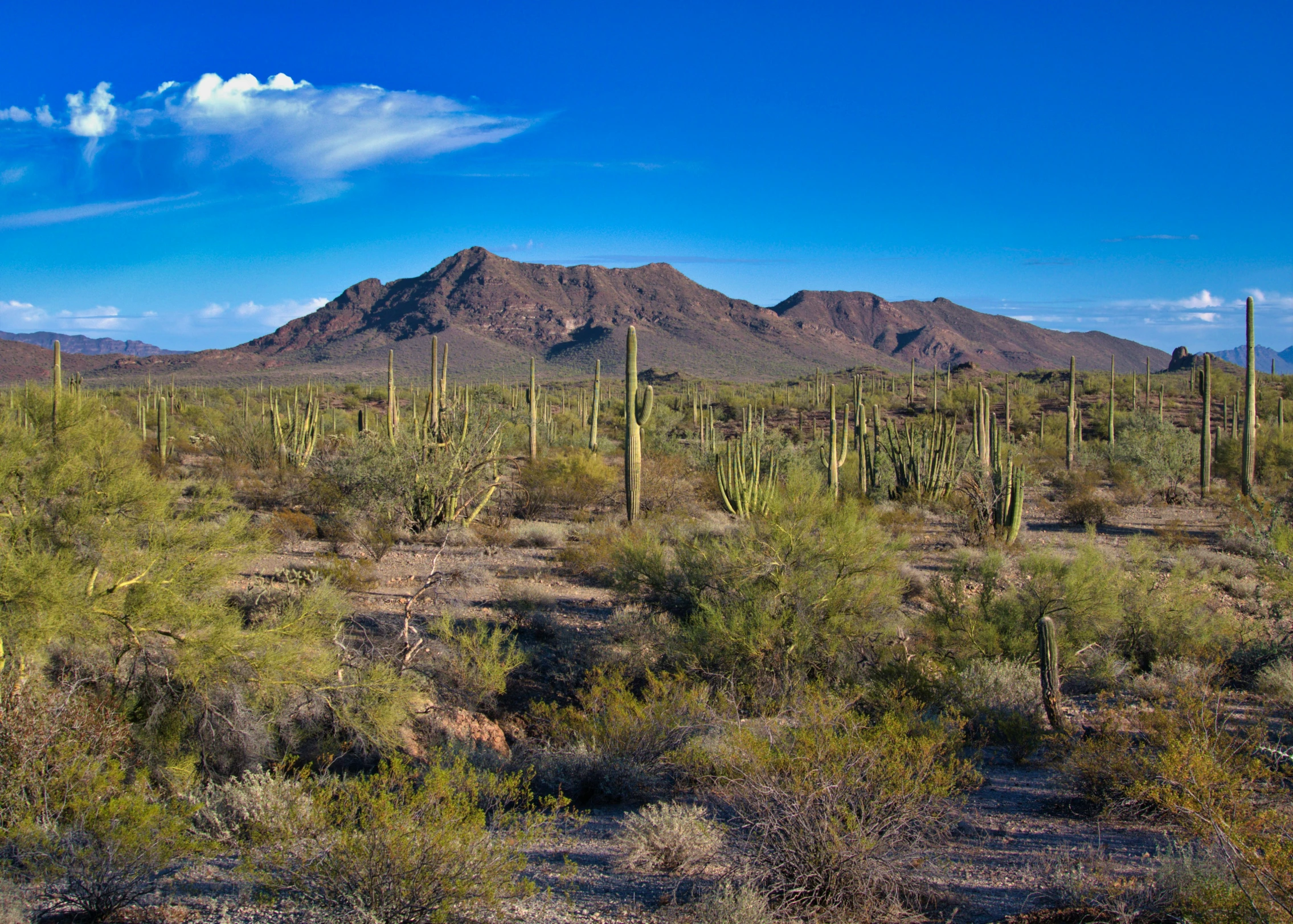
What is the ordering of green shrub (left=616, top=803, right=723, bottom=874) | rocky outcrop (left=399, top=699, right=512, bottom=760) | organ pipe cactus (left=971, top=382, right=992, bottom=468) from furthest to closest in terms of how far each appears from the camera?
1. organ pipe cactus (left=971, top=382, right=992, bottom=468)
2. rocky outcrop (left=399, top=699, right=512, bottom=760)
3. green shrub (left=616, top=803, right=723, bottom=874)

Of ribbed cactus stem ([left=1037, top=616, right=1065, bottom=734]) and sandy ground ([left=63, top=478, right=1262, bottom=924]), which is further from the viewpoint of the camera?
ribbed cactus stem ([left=1037, top=616, right=1065, bottom=734])

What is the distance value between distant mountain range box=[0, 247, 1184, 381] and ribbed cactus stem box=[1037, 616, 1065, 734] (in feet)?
290

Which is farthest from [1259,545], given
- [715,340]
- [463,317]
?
[463,317]

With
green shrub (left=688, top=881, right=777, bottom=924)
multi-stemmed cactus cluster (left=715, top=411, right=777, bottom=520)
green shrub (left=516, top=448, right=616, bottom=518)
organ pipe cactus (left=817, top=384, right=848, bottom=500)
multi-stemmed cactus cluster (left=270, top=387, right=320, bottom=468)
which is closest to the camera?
green shrub (left=688, top=881, right=777, bottom=924)

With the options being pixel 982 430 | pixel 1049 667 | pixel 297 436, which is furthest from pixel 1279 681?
pixel 297 436

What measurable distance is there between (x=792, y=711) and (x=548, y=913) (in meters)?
3.48

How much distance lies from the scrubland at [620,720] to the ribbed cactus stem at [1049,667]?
0.20 feet

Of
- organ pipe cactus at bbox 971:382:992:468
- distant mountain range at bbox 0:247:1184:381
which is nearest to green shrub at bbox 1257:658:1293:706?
organ pipe cactus at bbox 971:382:992:468

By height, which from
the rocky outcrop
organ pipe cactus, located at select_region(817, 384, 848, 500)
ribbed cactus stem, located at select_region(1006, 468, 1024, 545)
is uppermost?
organ pipe cactus, located at select_region(817, 384, 848, 500)

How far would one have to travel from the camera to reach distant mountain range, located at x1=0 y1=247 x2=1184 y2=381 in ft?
358

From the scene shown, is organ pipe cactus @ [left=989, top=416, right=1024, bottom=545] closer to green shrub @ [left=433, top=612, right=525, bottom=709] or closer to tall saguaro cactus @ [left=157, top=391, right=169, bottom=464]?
green shrub @ [left=433, top=612, right=525, bottom=709]

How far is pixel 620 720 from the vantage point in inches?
287

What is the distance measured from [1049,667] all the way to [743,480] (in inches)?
386

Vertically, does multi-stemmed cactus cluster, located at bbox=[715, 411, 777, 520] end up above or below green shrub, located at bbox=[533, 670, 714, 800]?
above
